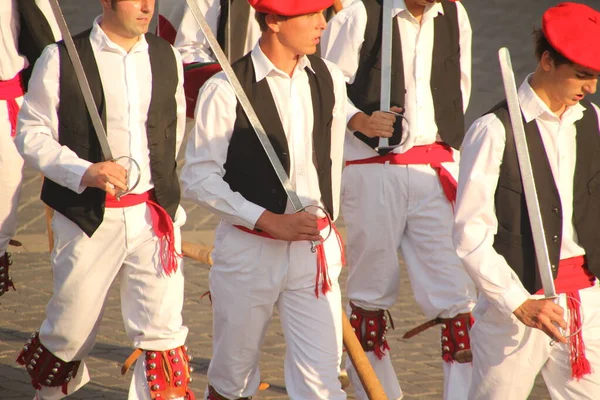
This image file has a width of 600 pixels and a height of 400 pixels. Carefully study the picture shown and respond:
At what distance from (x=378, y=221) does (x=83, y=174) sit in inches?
62.4

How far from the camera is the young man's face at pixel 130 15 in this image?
17.7 ft

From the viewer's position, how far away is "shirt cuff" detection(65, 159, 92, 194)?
5230 millimetres

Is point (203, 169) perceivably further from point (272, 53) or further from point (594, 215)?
point (594, 215)

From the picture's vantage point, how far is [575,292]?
15.3ft

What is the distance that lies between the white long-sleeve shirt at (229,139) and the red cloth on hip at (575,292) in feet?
3.30

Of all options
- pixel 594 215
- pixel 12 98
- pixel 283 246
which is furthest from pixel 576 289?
pixel 12 98

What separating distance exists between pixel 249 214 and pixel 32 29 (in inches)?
94.6

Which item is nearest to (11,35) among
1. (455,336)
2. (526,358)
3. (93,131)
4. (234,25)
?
(234,25)

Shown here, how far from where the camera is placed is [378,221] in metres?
6.21

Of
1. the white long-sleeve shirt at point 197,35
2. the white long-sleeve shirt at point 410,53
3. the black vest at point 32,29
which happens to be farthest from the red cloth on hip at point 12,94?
the white long-sleeve shirt at point 410,53

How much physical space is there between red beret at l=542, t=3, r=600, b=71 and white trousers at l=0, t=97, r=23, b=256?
11.0 feet

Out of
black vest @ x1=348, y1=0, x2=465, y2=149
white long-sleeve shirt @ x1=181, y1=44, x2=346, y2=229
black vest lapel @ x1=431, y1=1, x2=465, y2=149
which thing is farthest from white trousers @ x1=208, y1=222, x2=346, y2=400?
black vest lapel @ x1=431, y1=1, x2=465, y2=149

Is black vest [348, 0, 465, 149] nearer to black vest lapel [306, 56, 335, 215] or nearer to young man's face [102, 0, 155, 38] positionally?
black vest lapel [306, 56, 335, 215]

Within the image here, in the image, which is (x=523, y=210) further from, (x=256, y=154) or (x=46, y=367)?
(x=46, y=367)
